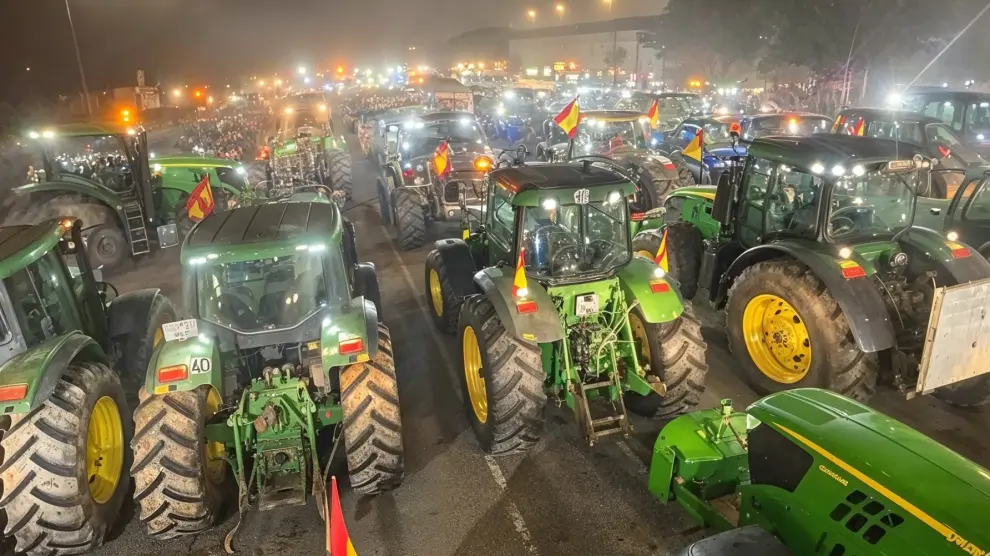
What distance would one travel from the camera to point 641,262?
5.71 m

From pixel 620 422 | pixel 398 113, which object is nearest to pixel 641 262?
pixel 620 422

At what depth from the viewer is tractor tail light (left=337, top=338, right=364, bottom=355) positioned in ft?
14.6

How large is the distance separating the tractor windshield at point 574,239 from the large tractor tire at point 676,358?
0.56 meters

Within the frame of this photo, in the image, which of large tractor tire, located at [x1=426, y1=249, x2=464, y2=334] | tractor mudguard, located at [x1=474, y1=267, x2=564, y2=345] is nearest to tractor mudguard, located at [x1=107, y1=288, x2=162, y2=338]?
large tractor tire, located at [x1=426, y1=249, x2=464, y2=334]

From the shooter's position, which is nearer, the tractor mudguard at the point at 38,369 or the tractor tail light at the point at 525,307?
the tractor mudguard at the point at 38,369

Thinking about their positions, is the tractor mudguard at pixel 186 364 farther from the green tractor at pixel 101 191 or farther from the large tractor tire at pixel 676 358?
the green tractor at pixel 101 191

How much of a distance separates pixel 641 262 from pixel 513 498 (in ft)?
7.72

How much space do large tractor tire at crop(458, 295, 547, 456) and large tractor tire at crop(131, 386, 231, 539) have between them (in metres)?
2.12

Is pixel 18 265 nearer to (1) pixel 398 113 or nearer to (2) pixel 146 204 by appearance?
(2) pixel 146 204

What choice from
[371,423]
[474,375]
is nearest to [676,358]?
[474,375]

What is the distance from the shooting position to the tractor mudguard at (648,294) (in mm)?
5148

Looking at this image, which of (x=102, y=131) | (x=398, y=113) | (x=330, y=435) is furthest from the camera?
(x=398, y=113)

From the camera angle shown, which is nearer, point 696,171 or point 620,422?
point 620,422

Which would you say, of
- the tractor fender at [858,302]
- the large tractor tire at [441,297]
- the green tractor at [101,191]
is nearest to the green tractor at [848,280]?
the tractor fender at [858,302]
